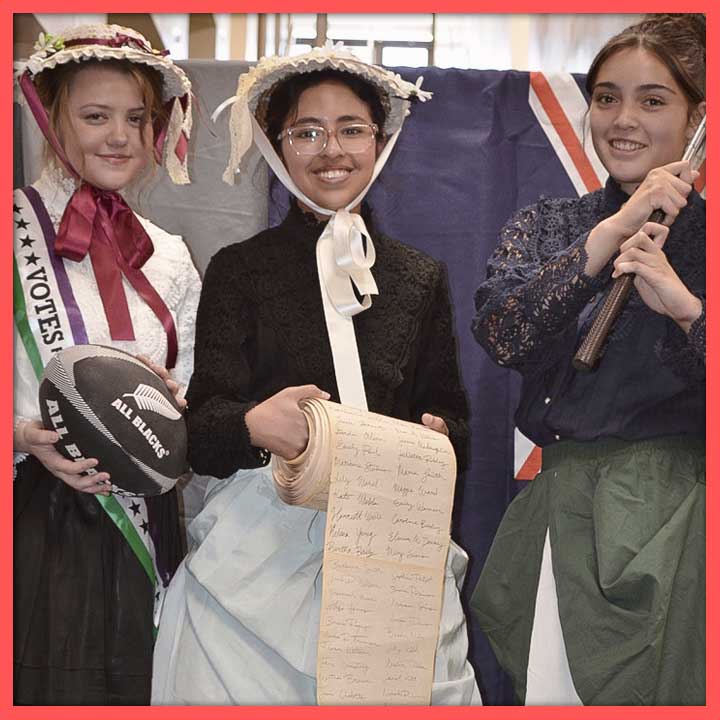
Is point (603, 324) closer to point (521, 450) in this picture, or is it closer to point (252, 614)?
point (252, 614)

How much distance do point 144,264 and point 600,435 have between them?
1.01 metres

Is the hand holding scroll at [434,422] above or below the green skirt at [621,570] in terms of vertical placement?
above

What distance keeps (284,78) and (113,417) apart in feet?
2.66

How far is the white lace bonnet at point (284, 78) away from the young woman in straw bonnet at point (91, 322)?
0.52ft

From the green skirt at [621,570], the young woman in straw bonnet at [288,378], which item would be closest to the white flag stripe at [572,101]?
the young woman in straw bonnet at [288,378]

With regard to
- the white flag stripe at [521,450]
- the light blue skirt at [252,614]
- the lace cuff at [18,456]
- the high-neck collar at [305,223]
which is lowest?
the light blue skirt at [252,614]

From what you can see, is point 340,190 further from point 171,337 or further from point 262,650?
point 262,650

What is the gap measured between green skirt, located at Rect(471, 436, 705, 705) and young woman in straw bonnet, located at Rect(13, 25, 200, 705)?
0.72m

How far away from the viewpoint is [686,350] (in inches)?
77.4

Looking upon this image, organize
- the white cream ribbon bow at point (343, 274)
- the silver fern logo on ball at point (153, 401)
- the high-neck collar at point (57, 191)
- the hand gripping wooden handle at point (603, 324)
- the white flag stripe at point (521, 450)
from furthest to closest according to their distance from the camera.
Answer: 1. the white flag stripe at point (521, 450)
2. the high-neck collar at point (57, 191)
3. the white cream ribbon bow at point (343, 274)
4. the silver fern logo on ball at point (153, 401)
5. the hand gripping wooden handle at point (603, 324)

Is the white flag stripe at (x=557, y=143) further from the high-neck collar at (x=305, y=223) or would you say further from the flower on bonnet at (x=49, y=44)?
the flower on bonnet at (x=49, y=44)

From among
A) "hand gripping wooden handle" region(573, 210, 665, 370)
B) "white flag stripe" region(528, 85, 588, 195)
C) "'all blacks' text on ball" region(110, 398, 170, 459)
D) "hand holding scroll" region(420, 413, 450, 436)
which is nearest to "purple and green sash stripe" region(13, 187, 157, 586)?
"'all blacks' text on ball" region(110, 398, 170, 459)

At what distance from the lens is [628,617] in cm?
194

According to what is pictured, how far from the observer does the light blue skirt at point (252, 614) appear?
6.77 feet
